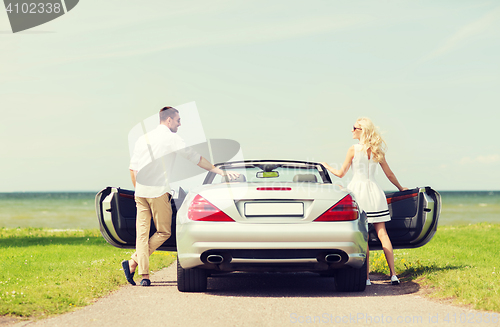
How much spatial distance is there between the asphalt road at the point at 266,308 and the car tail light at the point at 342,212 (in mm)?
868

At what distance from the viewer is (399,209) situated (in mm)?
6770

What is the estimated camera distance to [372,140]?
21.1 feet

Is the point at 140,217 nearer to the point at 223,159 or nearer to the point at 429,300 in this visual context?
the point at 223,159

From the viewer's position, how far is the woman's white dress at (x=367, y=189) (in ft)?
20.6

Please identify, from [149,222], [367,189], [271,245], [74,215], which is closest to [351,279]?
[367,189]

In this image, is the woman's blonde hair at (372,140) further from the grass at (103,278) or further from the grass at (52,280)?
the grass at (52,280)

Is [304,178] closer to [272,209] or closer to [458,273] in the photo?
[272,209]

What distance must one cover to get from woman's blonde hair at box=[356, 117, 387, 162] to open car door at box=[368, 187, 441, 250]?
2.37ft

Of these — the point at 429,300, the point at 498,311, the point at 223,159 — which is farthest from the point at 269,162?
the point at 498,311

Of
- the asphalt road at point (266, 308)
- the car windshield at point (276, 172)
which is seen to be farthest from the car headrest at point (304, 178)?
the asphalt road at point (266, 308)

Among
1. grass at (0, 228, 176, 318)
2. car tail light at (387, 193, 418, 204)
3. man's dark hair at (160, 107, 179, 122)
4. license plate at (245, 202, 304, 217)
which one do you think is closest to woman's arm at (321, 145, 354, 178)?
car tail light at (387, 193, 418, 204)

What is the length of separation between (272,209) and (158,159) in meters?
Answer: 1.78

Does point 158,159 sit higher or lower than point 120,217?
higher

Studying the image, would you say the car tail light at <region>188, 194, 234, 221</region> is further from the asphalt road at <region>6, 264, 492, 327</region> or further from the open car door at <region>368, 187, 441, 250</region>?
the open car door at <region>368, 187, 441, 250</region>
